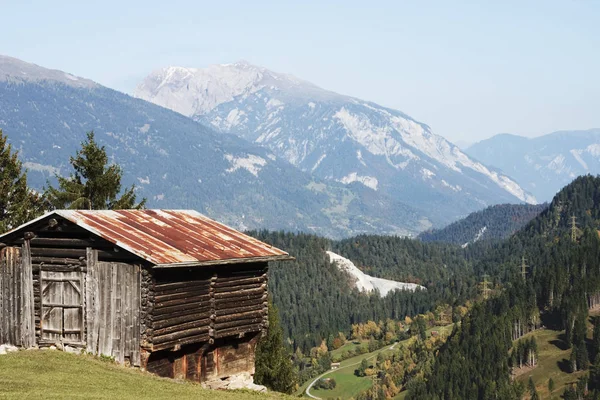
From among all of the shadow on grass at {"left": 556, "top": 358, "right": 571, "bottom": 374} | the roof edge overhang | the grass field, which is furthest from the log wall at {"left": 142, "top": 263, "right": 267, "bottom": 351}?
the shadow on grass at {"left": 556, "top": 358, "right": 571, "bottom": 374}

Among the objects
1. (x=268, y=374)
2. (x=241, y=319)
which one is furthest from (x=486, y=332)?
(x=241, y=319)

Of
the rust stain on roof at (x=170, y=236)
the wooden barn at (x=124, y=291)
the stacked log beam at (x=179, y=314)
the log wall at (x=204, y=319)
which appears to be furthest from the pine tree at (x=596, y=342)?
the stacked log beam at (x=179, y=314)

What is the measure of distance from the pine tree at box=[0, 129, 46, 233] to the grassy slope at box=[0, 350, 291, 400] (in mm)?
22720

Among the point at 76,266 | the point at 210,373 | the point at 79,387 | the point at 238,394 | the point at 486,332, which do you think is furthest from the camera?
the point at 486,332

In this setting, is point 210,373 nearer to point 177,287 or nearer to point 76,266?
point 177,287

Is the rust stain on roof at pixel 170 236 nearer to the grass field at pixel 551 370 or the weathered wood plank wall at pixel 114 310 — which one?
the weathered wood plank wall at pixel 114 310

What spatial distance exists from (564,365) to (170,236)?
165177mm

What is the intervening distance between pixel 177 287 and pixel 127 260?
2.34 meters

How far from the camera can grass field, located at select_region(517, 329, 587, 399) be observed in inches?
7008

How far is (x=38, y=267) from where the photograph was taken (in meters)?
34.9

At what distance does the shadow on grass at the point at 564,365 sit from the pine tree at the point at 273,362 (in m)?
139

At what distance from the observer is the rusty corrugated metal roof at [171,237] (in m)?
33.7

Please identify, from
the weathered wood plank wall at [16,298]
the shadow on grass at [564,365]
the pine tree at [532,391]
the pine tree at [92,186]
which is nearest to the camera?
the weathered wood plank wall at [16,298]

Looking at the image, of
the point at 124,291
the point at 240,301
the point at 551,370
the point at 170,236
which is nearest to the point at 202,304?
the point at 240,301
